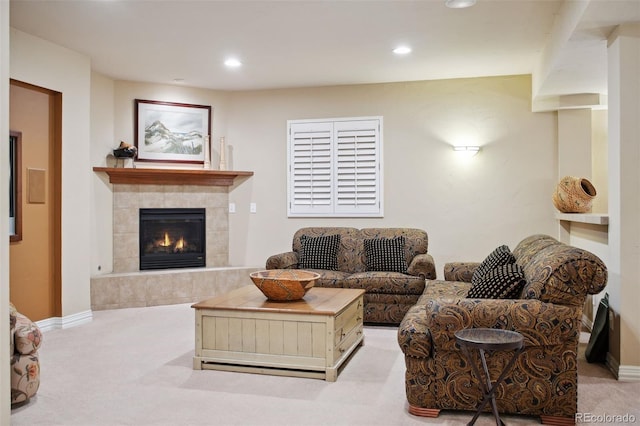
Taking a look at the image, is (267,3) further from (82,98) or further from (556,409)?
(556,409)

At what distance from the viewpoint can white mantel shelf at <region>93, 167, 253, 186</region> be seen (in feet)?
20.7

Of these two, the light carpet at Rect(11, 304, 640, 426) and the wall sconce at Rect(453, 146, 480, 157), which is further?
the wall sconce at Rect(453, 146, 480, 157)

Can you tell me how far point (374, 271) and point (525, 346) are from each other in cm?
276

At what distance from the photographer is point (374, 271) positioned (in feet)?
18.1

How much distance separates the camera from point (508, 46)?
5098 mm

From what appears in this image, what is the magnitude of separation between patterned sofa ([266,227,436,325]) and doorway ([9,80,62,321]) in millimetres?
2128

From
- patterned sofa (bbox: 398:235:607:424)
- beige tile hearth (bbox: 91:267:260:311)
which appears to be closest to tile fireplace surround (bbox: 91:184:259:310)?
beige tile hearth (bbox: 91:267:260:311)

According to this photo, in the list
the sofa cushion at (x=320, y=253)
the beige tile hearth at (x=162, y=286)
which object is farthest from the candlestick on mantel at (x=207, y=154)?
the sofa cushion at (x=320, y=253)

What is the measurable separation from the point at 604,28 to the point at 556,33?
0.80m

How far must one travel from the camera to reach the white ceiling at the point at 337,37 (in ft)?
13.3

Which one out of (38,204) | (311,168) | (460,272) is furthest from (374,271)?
(38,204)

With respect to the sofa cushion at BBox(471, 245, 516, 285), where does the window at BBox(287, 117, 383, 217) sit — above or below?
above

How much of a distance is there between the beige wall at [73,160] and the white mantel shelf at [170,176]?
2.56ft

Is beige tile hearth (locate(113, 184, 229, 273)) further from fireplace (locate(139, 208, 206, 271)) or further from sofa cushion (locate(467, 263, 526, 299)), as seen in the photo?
sofa cushion (locate(467, 263, 526, 299))
